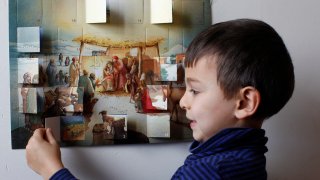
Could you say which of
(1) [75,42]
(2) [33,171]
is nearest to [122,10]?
(1) [75,42]

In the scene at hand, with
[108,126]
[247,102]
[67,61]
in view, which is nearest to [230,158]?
[247,102]

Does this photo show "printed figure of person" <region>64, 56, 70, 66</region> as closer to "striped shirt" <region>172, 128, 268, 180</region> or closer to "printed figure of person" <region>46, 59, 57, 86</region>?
"printed figure of person" <region>46, 59, 57, 86</region>

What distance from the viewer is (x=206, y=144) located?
1.76 feet

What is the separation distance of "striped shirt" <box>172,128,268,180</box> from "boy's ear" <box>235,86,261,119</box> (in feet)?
0.09

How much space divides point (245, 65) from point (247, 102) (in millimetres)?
61

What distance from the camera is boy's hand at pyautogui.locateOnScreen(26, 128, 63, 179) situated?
1.99 feet

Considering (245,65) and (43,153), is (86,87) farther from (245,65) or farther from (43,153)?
(245,65)

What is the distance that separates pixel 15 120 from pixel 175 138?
34cm

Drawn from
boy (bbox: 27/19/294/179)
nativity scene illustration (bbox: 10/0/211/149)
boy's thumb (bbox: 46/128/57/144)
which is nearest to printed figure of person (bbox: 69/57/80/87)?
nativity scene illustration (bbox: 10/0/211/149)

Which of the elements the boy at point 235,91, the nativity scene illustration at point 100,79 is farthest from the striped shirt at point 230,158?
the nativity scene illustration at point 100,79

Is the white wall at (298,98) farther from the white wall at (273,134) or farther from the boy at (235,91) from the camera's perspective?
the boy at (235,91)

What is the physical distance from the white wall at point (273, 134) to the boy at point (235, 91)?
0.19 m

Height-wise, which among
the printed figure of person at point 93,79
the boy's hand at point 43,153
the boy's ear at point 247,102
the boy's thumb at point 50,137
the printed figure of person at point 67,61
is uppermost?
the printed figure of person at point 67,61

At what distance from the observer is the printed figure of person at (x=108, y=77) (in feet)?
2.26
